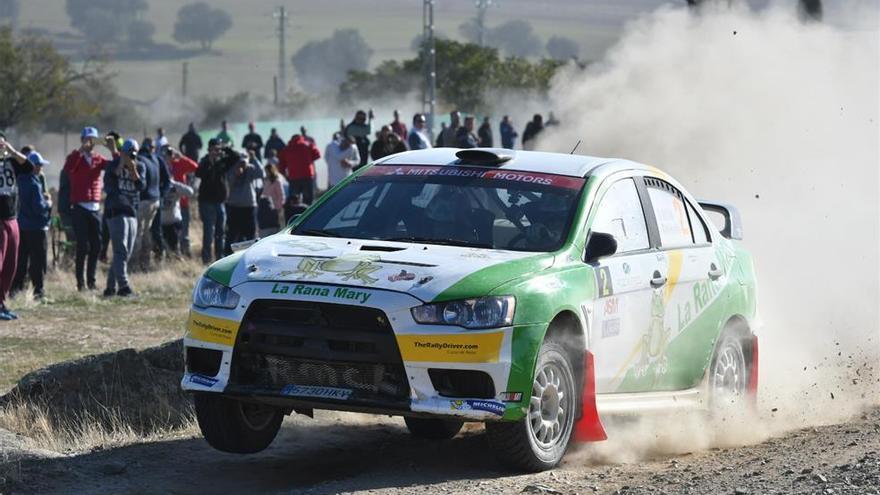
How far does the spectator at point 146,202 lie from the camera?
19.3m

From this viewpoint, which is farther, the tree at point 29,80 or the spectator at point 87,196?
the tree at point 29,80

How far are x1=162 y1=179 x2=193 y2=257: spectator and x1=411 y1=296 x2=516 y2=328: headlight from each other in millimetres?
14919

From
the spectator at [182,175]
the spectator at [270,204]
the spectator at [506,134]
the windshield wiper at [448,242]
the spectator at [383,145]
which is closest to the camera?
the windshield wiper at [448,242]

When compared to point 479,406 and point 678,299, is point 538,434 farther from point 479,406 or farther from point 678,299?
point 678,299

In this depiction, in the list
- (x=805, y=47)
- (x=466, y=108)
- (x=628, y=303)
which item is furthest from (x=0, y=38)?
(x=628, y=303)

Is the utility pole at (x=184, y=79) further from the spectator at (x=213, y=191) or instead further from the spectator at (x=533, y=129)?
the spectator at (x=213, y=191)

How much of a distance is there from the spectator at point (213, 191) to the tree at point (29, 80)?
4876 cm

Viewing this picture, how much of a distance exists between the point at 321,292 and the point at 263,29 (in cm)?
9412

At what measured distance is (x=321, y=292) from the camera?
306 inches

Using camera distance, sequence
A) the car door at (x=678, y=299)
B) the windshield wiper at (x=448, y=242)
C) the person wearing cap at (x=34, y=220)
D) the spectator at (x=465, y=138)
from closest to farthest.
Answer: the windshield wiper at (x=448, y=242) < the car door at (x=678, y=299) < the person wearing cap at (x=34, y=220) < the spectator at (x=465, y=138)

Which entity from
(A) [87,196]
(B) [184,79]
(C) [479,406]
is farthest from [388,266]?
(B) [184,79]

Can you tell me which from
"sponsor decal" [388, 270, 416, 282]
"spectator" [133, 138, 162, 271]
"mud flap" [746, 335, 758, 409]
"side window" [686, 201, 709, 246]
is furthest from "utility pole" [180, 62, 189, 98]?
"sponsor decal" [388, 270, 416, 282]

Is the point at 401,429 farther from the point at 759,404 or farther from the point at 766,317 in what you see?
the point at 766,317

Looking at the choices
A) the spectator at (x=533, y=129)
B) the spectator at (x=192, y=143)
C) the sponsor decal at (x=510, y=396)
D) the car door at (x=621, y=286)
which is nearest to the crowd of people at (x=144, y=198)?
the spectator at (x=533, y=129)
